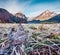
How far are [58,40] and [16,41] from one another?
0.85 metres

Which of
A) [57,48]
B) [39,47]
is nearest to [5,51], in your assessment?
[39,47]

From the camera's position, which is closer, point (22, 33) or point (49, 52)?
point (49, 52)

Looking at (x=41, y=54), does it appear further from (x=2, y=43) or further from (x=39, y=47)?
(x=2, y=43)

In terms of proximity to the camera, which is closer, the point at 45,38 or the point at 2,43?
the point at 2,43

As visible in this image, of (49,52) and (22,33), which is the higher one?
(22,33)

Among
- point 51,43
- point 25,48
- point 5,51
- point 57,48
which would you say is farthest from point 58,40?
point 5,51

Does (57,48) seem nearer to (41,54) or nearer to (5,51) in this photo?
(41,54)

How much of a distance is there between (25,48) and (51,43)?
52 centimetres

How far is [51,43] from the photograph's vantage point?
3.93 metres

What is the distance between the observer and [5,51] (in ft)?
11.8

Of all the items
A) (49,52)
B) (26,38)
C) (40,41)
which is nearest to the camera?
(49,52)

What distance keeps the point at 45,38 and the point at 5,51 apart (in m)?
0.95

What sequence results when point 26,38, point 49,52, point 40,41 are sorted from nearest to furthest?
point 49,52 < point 26,38 < point 40,41

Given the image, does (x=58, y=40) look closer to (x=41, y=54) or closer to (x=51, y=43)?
(x=51, y=43)
